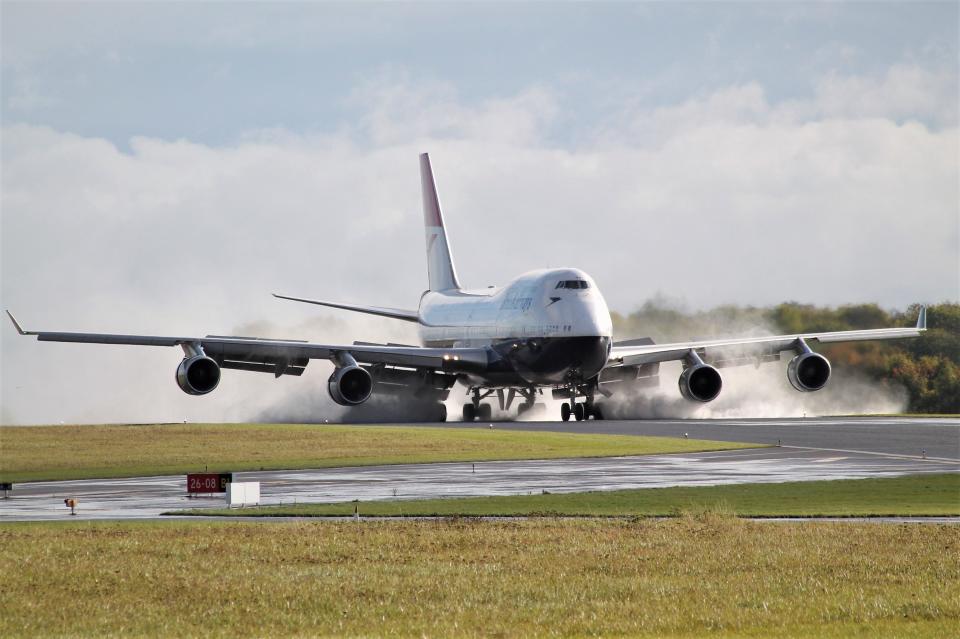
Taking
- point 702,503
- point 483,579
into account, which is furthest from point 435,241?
point 483,579

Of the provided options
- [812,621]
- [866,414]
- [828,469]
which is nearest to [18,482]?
[828,469]

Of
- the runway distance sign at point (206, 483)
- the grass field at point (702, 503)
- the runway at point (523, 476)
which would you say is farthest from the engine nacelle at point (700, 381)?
the runway distance sign at point (206, 483)

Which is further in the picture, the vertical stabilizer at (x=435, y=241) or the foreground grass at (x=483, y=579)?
the vertical stabilizer at (x=435, y=241)

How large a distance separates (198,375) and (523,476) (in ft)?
62.1

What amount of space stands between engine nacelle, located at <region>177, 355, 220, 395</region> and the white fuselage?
15.2m

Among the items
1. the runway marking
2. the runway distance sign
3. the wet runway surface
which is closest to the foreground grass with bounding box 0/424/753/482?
the wet runway surface

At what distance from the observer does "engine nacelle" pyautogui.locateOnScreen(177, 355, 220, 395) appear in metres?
Result: 56.5

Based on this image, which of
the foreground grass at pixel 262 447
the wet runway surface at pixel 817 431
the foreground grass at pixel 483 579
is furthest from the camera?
the wet runway surface at pixel 817 431

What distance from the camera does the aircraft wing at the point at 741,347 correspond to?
2687 inches

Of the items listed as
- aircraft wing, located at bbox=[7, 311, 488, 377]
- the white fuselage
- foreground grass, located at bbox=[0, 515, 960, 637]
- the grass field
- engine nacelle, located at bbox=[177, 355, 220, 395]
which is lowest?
foreground grass, located at bbox=[0, 515, 960, 637]

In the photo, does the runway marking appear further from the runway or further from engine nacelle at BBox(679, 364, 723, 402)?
engine nacelle at BBox(679, 364, 723, 402)

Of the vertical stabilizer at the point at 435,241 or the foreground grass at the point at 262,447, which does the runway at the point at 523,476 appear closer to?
the foreground grass at the point at 262,447

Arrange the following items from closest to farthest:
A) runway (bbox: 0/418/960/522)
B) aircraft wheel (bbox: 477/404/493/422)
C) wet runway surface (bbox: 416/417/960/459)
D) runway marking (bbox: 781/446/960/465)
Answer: runway (bbox: 0/418/960/522), runway marking (bbox: 781/446/960/465), wet runway surface (bbox: 416/417/960/459), aircraft wheel (bbox: 477/404/493/422)

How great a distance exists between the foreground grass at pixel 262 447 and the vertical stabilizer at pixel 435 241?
21.5 metres
